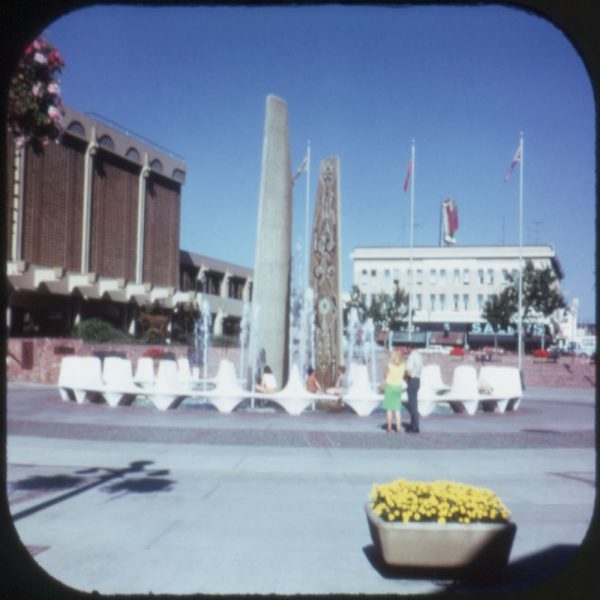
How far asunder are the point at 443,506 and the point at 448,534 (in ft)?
0.62

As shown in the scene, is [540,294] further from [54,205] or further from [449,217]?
[449,217]

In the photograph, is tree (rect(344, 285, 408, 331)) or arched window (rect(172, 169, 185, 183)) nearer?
arched window (rect(172, 169, 185, 183))

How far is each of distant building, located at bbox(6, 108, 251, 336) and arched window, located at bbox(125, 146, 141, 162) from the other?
66mm

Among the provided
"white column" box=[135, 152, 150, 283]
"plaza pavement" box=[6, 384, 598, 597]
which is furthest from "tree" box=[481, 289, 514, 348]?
"plaza pavement" box=[6, 384, 598, 597]

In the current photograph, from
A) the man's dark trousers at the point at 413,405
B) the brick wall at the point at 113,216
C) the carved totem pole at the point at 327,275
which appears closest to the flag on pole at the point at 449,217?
the brick wall at the point at 113,216

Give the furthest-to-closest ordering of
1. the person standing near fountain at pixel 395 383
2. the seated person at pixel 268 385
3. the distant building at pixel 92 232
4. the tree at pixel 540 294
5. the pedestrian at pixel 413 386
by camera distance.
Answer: the tree at pixel 540 294, the distant building at pixel 92 232, the seated person at pixel 268 385, the pedestrian at pixel 413 386, the person standing near fountain at pixel 395 383

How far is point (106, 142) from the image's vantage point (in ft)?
174

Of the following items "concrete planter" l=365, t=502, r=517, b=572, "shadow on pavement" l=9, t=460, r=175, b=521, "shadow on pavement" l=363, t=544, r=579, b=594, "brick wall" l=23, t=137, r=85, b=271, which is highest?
"brick wall" l=23, t=137, r=85, b=271

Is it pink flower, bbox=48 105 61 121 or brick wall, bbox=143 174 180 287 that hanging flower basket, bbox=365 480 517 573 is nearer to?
pink flower, bbox=48 105 61 121

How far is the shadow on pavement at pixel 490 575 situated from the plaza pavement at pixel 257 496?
2cm

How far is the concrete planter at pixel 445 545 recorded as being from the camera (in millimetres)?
5715

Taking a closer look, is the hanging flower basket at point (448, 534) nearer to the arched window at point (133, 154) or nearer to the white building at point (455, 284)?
the arched window at point (133, 154)

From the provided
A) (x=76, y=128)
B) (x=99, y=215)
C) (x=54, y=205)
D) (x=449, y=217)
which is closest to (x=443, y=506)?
Result: (x=54, y=205)

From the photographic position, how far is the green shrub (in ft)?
139
